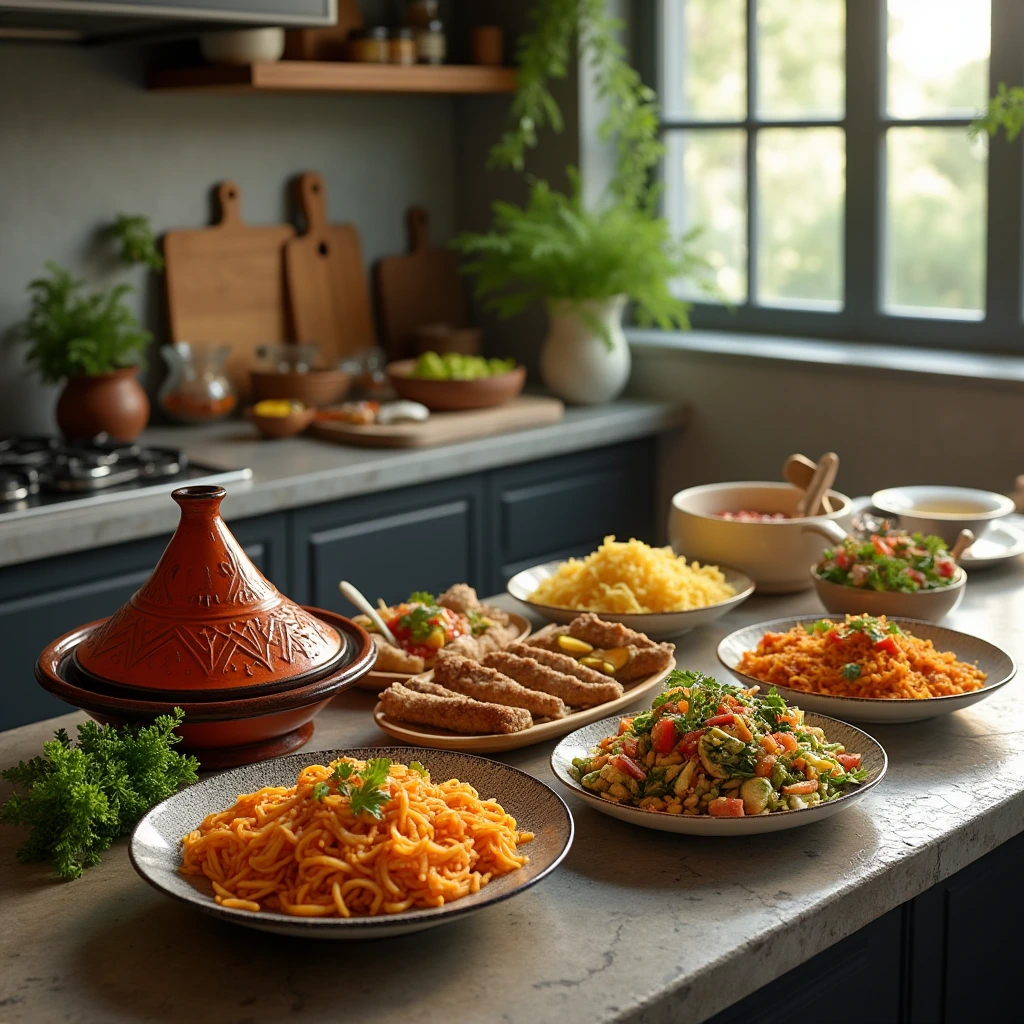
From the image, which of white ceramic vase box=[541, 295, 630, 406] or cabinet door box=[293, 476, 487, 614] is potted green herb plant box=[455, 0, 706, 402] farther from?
cabinet door box=[293, 476, 487, 614]

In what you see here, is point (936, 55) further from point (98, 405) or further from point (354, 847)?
point (354, 847)

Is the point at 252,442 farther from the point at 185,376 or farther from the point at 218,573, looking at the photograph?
the point at 218,573

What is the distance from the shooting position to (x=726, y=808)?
129cm

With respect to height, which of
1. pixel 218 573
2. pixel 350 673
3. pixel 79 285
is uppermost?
pixel 79 285

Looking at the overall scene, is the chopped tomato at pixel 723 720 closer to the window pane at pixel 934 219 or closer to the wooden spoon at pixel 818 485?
the wooden spoon at pixel 818 485

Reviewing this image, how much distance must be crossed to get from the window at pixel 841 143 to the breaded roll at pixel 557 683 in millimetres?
2018

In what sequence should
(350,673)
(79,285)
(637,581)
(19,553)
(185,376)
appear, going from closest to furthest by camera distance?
1. (350,673)
2. (637,581)
3. (19,553)
4. (79,285)
5. (185,376)

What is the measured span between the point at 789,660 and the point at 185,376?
221 centimetres

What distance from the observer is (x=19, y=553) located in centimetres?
259

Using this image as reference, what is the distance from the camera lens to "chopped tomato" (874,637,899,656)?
1.64 m

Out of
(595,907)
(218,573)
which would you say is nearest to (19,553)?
(218,573)

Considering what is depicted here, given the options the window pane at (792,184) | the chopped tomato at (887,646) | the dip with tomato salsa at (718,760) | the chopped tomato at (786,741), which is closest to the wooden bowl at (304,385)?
the window pane at (792,184)

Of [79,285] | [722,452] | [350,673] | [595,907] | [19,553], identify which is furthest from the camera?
[722,452]

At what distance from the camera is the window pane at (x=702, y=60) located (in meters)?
3.81
